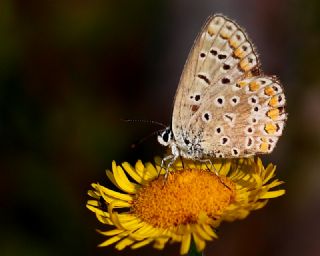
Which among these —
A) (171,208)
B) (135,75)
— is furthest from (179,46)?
(171,208)

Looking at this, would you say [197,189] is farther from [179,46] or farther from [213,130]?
[179,46]

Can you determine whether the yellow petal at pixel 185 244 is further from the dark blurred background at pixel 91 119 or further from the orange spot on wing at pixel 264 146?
the dark blurred background at pixel 91 119

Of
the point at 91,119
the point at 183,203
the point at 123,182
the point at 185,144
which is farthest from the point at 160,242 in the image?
the point at 91,119

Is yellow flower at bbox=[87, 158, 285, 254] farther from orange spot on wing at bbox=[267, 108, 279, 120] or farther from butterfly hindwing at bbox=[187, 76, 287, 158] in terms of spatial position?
orange spot on wing at bbox=[267, 108, 279, 120]

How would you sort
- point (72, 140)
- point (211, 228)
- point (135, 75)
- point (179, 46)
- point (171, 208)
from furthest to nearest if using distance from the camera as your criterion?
point (179, 46)
point (135, 75)
point (72, 140)
point (171, 208)
point (211, 228)

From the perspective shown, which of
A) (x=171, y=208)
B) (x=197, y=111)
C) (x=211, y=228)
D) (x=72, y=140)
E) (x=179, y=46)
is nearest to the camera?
(x=211, y=228)

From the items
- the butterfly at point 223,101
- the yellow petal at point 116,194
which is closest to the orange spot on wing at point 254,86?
the butterfly at point 223,101
